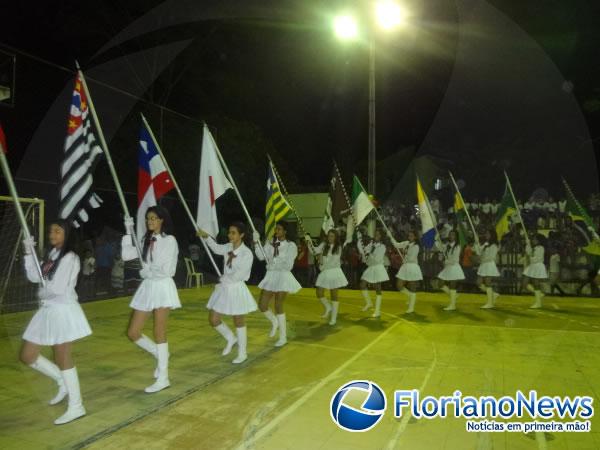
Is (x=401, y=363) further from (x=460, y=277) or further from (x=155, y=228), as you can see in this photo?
(x=460, y=277)

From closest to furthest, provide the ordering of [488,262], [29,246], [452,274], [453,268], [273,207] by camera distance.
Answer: [29,246]
[273,207]
[452,274]
[453,268]
[488,262]

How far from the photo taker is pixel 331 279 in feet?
34.7

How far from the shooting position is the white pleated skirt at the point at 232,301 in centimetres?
706

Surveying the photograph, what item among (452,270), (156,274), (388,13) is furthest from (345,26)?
(156,274)

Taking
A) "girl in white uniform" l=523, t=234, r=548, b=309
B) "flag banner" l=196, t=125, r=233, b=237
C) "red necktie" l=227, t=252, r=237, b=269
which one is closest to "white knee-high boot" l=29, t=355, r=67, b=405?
"red necktie" l=227, t=252, r=237, b=269

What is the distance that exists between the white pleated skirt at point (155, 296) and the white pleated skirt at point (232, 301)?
43.4 inches

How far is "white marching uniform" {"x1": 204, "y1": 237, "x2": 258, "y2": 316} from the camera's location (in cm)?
707

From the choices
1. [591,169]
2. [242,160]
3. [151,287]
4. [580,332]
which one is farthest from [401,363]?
[591,169]

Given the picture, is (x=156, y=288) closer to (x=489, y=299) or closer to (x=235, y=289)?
(x=235, y=289)

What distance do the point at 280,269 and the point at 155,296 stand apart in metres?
3.30

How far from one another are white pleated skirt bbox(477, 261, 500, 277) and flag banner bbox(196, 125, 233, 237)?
315 inches

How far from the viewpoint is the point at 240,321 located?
7262mm

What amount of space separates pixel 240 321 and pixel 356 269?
1056 cm

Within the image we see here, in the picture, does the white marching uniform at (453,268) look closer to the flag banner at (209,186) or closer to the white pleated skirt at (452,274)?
the white pleated skirt at (452,274)
